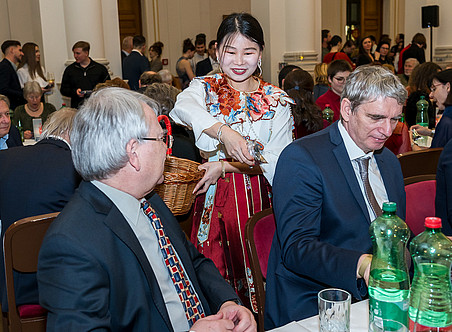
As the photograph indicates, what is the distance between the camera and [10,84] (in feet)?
23.5

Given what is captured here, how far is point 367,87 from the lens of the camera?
1932 millimetres

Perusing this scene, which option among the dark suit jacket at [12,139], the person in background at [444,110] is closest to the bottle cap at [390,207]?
the person in background at [444,110]

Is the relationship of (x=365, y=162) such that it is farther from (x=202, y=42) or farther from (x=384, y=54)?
(x=384, y=54)

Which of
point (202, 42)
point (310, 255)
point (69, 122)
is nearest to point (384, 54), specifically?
point (202, 42)

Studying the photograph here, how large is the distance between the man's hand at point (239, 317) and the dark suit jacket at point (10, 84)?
621cm

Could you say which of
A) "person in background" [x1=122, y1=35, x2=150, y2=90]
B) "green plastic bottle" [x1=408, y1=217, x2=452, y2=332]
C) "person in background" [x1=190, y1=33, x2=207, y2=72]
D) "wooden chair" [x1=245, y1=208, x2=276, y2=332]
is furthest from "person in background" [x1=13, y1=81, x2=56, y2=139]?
"person in background" [x1=190, y1=33, x2=207, y2=72]

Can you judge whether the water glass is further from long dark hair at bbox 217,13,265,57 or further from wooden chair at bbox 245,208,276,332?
long dark hair at bbox 217,13,265,57

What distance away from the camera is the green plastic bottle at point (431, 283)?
1.30m

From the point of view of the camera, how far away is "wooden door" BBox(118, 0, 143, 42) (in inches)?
506

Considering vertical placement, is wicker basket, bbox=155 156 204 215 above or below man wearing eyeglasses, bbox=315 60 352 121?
below

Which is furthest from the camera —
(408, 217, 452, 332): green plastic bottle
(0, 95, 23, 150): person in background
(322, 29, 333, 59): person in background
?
(322, 29, 333, 59): person in background

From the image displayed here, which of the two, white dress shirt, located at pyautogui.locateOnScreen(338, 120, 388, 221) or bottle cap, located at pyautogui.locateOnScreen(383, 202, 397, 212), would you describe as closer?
bottle cap, located at pyautogui.locateOnScreen(383, 202, 397, 212)

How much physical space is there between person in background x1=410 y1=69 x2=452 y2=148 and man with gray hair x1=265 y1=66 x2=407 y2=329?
173 centimetres

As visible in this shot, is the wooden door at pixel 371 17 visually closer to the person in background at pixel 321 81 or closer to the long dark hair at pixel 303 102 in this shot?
the person in background at pixel 321 81
